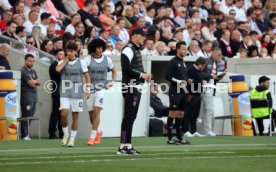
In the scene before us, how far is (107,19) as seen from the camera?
27.9 m

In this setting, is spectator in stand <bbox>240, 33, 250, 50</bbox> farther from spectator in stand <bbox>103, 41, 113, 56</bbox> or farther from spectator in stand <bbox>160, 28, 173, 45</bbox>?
spectator in stand <bbox>103, 41, 113, 56</bbox>

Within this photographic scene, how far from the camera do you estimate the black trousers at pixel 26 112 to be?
899 inches

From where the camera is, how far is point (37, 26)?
24.8 meters

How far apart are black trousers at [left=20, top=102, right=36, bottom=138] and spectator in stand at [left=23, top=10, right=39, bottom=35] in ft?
8.95

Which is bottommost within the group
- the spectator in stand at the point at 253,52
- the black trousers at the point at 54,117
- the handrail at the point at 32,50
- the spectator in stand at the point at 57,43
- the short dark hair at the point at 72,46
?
the black trousers at the point at 54,117

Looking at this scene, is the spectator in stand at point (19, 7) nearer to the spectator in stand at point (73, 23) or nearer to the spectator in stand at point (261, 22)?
the spectator in stand at point (73, 23)

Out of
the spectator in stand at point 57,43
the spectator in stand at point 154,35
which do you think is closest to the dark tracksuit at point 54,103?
the spectator in stand at point 57,43

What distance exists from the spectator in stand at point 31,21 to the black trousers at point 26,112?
2.73 m

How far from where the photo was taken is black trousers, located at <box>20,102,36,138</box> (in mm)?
22844

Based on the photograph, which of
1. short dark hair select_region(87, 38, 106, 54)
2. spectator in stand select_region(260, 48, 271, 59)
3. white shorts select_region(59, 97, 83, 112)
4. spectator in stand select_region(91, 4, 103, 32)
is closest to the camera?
white shorts select_region(59, 97, 83, 112)

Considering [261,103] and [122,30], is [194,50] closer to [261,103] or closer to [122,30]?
[122,30]

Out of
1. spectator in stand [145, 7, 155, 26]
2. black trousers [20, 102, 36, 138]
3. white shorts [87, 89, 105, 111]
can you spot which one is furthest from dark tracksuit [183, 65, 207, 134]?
spectator in stand [145, 7, 155, 26]

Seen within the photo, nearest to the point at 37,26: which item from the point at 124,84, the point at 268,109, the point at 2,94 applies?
the point at 2,94

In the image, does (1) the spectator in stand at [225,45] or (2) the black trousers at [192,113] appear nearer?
(2) the black trousers at [192,113]
